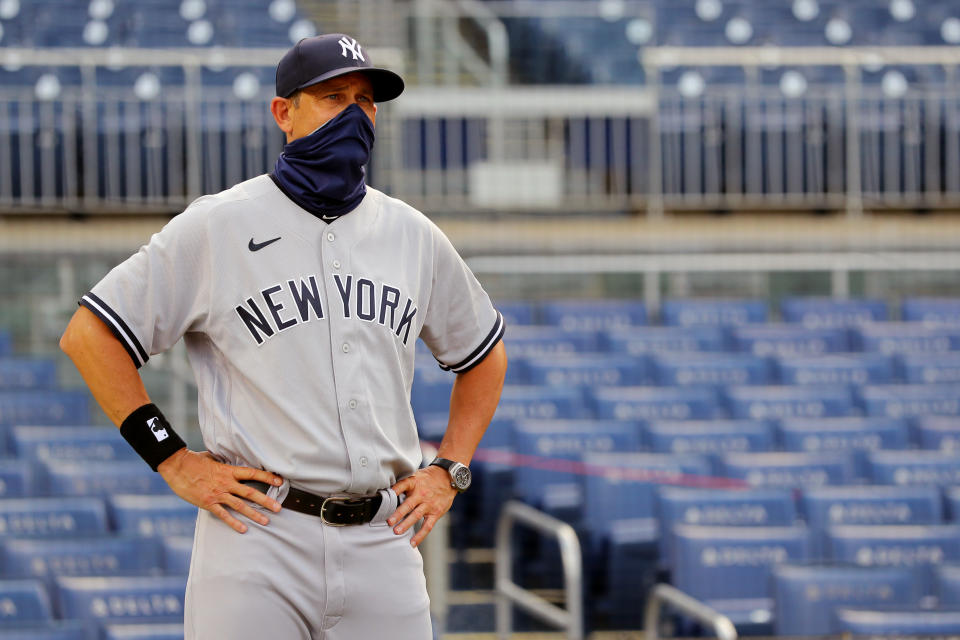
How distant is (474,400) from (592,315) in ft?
19.6

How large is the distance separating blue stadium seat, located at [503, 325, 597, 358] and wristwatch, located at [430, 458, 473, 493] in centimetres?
515

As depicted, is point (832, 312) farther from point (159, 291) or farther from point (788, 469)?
point (159, 291)

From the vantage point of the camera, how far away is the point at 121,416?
2266mm

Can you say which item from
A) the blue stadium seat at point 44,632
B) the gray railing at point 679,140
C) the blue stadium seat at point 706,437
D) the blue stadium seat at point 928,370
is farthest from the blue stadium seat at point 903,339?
the blue stadium seat at point 44,632

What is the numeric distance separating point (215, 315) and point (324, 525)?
1.20 feet

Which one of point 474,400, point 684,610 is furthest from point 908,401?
point 474,400

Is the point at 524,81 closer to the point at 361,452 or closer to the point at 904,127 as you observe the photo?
the point at 904,127

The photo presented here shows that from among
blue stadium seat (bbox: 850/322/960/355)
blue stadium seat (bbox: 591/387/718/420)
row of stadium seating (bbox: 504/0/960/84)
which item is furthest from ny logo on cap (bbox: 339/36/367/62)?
row of stadium seating (bbox: 504/0/960/84)

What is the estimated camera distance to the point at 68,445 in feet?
21.1

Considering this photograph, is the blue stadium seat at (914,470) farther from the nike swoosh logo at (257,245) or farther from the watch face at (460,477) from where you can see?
the nike swoosh logo at (257,245)

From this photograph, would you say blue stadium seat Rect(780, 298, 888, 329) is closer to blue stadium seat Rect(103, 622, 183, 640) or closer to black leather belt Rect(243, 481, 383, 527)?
blue stadium seat Rect(103, 622, 183, 640)

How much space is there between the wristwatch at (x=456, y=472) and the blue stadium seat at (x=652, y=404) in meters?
4.52

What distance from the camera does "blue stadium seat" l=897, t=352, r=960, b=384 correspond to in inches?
309

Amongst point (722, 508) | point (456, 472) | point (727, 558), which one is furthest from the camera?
point (722, 508)
